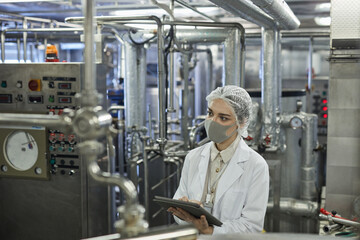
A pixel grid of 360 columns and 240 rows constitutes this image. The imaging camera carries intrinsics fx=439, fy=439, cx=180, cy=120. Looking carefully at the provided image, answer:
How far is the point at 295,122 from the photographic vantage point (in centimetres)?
385

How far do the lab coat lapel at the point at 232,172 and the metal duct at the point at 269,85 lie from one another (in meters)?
1.54

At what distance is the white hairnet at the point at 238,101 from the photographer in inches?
87.7

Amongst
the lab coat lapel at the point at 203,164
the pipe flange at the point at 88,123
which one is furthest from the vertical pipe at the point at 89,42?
the lab coat lapel at the point at 203,164

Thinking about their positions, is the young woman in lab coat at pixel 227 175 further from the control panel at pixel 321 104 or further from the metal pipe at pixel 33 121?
the control panel at pixel 321 104

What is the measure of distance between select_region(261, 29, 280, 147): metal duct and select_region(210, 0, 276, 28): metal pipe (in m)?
0.35

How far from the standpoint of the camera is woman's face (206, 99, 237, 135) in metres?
2.21

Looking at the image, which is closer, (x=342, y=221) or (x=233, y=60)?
(x=342, y=221)

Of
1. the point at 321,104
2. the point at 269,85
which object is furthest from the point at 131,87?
the point at 321,104

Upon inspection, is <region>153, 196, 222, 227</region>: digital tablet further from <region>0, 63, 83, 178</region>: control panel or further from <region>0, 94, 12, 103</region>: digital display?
<region>0, 94, 12, 103</region>: digital display

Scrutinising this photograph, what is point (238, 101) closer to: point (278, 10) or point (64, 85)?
point (278, 10)

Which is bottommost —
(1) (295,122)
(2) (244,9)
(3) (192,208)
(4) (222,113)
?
(3) (192,208)

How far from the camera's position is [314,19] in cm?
553

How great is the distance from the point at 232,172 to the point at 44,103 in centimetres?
164

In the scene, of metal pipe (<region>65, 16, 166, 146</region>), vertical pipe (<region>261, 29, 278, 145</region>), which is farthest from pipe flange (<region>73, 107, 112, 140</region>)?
vertical pipe (<region>261, 29, 278, 145</region>)
